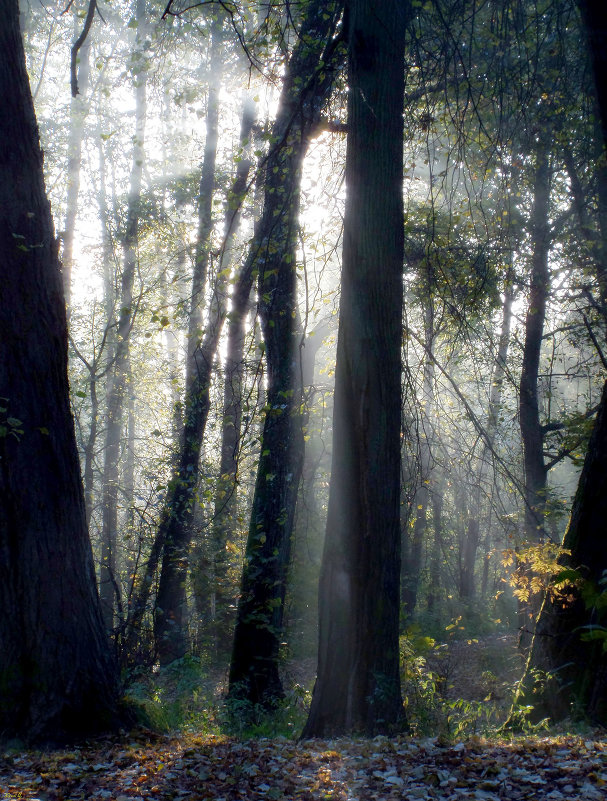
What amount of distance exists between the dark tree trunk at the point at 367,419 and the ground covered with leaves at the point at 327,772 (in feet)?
1.97

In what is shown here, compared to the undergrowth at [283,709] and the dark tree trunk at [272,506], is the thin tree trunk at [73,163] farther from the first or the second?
the undergrowth at [283,709]

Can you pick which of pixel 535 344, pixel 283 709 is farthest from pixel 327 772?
pixel 535 344

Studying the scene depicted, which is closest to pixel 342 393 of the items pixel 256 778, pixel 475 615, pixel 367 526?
pixel 367 526

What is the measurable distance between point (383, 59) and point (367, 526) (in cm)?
410

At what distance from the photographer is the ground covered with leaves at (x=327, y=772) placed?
354 centimetres

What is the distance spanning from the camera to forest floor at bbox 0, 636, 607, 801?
11.6ft

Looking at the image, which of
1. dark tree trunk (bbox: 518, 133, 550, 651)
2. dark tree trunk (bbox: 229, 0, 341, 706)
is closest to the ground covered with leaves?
dark tree trunk (bbox: 229, 0, 341, 706)

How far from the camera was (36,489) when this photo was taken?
518cm

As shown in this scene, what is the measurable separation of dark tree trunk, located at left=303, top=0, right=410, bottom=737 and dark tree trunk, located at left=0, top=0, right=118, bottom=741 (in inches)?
78.9

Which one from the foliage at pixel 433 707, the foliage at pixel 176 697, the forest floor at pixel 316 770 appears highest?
the forest floor at pixel 316 770

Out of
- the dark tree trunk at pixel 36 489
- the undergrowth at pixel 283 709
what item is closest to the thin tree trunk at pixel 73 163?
the undergrowth at pixel 283 709

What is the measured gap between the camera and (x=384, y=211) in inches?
221

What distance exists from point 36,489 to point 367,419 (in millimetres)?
2749

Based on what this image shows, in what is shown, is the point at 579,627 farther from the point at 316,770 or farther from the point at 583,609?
the point at 316,770
